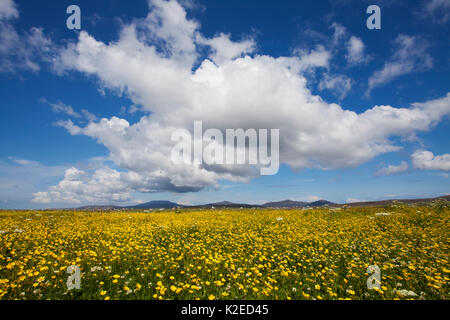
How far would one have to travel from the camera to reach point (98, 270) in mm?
6344

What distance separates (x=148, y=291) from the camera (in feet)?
17.4

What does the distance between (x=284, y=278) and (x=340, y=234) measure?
7.10m

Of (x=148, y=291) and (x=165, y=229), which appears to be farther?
(x=165, y=229)

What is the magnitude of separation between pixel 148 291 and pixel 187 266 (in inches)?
66.2
